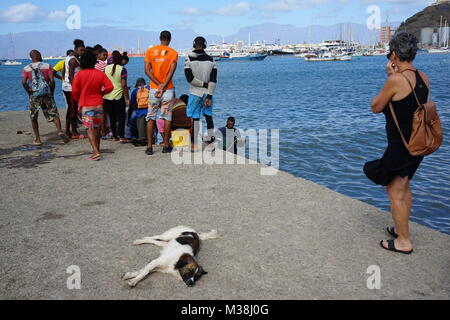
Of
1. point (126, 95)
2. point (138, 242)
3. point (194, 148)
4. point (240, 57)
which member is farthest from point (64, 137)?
point (240, 57)

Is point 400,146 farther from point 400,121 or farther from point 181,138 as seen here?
point 181,138

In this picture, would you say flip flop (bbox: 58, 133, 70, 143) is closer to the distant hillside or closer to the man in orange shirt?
the man in orange shirt

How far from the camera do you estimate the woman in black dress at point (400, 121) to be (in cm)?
341

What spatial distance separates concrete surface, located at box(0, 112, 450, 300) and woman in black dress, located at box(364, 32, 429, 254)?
38cm

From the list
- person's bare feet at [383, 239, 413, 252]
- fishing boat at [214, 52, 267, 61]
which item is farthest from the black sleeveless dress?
fishing boat at [214, 52, 267, 61]

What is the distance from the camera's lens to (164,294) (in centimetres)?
299

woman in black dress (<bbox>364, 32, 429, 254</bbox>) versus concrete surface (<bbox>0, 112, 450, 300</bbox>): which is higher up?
woman in black dress (<bbox>364, 32, 429, 254</bbox>)

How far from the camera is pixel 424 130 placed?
3.38m

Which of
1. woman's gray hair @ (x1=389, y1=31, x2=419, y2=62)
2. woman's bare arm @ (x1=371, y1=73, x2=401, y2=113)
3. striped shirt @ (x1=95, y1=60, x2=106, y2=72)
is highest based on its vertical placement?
striped shirt @ (x1=95, y1=60, x2=106, y2=72)

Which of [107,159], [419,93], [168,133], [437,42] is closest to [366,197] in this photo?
[168,133]

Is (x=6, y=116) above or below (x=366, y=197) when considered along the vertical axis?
above

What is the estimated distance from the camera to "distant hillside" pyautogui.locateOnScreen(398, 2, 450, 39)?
592ft
